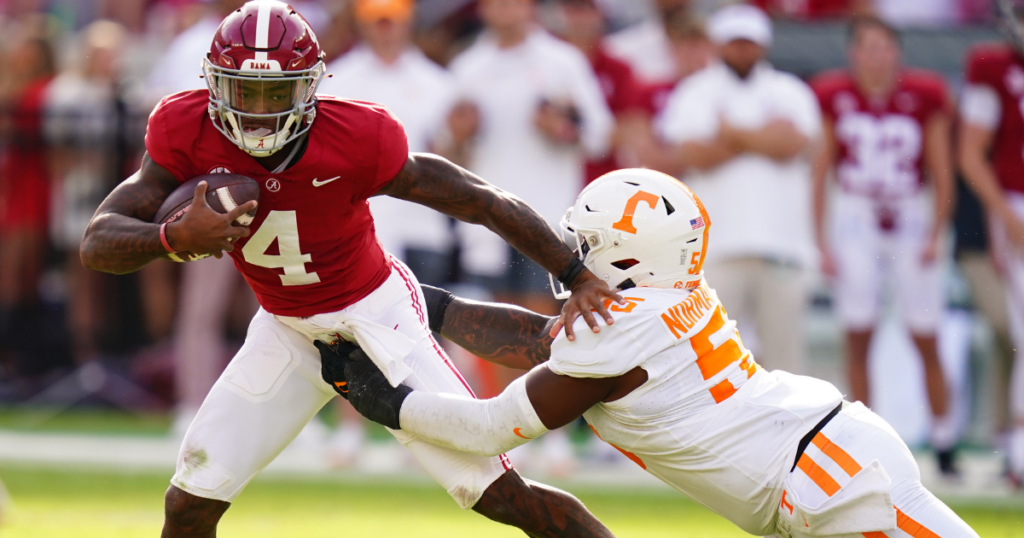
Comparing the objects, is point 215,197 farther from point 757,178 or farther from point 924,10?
point 924,10

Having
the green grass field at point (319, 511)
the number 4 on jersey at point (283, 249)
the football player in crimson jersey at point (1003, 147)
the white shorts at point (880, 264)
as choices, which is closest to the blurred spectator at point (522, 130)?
the green grass field at point (319, 511)

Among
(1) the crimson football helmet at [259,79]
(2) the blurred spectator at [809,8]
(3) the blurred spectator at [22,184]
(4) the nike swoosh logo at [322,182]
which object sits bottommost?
(3) the blurred spectator at [22,184]

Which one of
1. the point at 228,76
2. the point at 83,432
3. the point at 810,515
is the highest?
the point at 228,76

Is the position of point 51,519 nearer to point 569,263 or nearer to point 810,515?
point 569,263

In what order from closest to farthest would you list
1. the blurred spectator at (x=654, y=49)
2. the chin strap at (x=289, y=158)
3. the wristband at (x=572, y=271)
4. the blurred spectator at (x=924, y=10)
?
the chin strap at (x=289, y=158)
the wristband at (x=572, y=271)
the blurred spectator at (x=654, y=49)
the blurred spectator at (x=924, y=10)

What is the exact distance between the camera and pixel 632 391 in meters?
3.34

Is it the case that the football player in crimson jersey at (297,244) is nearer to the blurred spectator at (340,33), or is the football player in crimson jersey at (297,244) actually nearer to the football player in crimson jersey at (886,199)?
the football player in crimson jersey at (886,199)

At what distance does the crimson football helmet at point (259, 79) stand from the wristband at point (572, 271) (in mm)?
883

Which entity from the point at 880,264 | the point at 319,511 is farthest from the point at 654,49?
the point at 319,511

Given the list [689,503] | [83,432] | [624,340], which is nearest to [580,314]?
[624,340]

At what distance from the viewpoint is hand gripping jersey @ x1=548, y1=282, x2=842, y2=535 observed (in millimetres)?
3311

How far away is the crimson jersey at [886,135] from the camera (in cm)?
666

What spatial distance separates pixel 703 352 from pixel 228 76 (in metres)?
1.54

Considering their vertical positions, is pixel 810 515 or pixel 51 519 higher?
pixel 810 515
